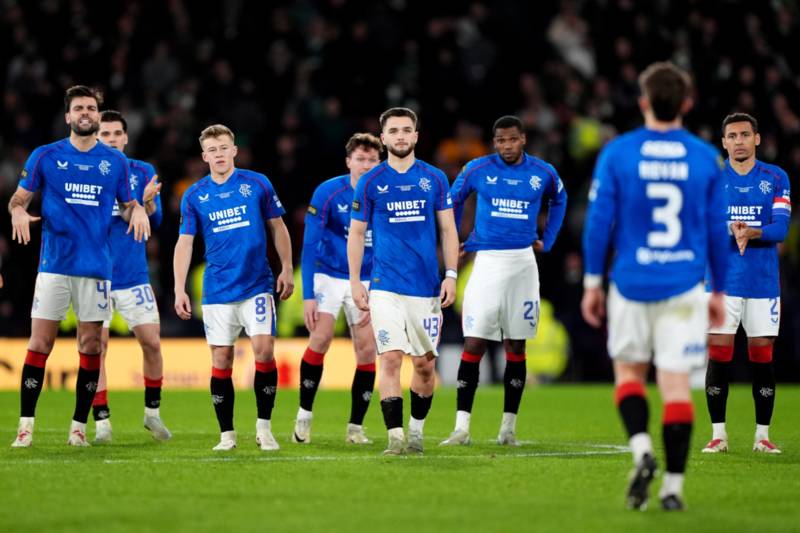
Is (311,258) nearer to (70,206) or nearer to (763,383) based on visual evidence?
(70,206)

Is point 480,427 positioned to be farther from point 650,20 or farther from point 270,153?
point 650,20

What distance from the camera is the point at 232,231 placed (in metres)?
10.4

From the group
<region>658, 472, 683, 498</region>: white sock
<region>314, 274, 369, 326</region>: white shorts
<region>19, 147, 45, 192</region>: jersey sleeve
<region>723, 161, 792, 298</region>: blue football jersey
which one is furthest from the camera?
<region>314, 274, 369, 326</region>: white shorts

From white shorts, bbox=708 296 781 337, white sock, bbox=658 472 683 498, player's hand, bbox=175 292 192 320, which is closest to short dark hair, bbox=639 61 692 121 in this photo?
white sock, bbox=658 472 683 498

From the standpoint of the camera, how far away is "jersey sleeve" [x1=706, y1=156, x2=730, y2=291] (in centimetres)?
728

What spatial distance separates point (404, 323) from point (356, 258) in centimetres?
61

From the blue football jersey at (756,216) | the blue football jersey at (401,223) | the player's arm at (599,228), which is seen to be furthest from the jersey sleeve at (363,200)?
the player's arm at (599,228)

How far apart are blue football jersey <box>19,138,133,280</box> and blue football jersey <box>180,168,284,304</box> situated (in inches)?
28.4

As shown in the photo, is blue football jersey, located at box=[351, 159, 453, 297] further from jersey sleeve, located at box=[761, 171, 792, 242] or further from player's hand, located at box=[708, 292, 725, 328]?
player's hand, located at box=[708, 292, 725, 328]

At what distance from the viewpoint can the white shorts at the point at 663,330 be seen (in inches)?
283

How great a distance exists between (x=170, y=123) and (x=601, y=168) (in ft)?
50.6

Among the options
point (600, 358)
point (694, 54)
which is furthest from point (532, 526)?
point (694, 54)

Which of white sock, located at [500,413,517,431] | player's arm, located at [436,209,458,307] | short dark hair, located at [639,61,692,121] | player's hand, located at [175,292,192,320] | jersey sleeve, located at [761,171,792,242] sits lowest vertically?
white sock, located at [500,413,517,431]

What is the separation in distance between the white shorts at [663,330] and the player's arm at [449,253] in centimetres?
277
